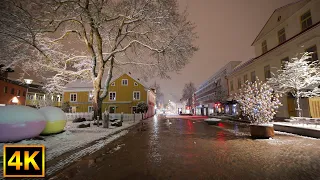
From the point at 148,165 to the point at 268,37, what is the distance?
25148 mm

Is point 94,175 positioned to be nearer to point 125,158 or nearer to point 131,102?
point 125,158

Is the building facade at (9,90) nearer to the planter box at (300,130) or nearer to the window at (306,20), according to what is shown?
the planter box at (300,130)

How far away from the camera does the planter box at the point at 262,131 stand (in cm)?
961

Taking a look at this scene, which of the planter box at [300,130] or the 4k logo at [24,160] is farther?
the planter box at [300,130]

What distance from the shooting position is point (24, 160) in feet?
11.6

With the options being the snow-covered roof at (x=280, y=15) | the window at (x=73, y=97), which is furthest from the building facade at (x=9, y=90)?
the snow-covered roof at (x=280, y=15)

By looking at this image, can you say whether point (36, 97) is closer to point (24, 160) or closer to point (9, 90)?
point (9, 90)

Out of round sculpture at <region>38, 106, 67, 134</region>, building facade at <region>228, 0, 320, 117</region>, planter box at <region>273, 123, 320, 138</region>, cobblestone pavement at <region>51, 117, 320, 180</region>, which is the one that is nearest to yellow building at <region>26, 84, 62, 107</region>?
round sculpture at <region>38, 106, 67, 134</region>

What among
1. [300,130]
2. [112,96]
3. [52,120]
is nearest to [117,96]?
[112,96]

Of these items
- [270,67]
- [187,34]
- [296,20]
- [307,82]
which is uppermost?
[296,20]

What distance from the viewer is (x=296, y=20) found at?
59.0 feet

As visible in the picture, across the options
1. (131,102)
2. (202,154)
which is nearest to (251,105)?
(202,154)

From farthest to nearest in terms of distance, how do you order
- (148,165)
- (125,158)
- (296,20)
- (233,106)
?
1. (233,106)
2. (296,20)
3. (125,158)
4. (148,165)

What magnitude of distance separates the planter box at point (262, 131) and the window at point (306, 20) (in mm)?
13197
